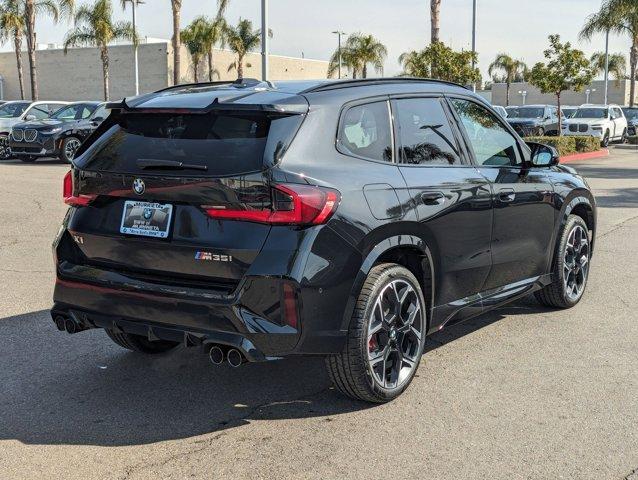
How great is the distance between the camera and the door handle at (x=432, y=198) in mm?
4875

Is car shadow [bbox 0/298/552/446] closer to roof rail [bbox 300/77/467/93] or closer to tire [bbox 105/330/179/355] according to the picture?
tire [bbox 105/330/179/355]

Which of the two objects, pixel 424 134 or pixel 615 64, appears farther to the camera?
pixel 615 64

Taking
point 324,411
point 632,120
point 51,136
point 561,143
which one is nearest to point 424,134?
point 324,411

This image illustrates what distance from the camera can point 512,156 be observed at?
6.04 metres

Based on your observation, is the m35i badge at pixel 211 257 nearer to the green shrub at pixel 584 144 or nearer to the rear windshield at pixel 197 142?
the rear windshield at pixel 197 142

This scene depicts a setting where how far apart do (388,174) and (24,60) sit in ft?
221

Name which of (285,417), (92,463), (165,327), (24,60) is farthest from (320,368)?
(24,60)

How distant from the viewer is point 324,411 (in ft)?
15.1

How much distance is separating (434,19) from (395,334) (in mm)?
27157

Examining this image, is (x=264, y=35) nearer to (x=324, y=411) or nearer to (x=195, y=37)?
(x=324, y=411)

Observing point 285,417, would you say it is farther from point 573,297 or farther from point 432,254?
point 573,297

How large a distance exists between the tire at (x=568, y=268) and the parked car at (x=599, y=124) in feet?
93.9

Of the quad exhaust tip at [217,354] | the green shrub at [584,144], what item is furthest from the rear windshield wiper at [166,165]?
the green shrub at [584,144]

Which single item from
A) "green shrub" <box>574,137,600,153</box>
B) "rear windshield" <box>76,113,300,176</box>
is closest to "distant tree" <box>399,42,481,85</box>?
"green shrub" <box>574,137,600,153</box>
